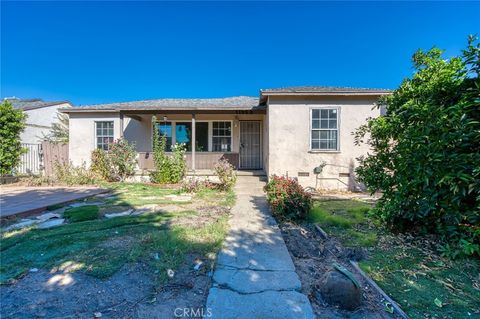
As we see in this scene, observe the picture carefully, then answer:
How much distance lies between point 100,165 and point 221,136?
19.0ft

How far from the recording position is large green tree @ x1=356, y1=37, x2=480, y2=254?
112 inches

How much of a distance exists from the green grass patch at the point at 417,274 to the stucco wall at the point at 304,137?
15.3ft

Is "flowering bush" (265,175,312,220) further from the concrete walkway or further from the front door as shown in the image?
the front door

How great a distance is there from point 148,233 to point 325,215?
3.62 meters

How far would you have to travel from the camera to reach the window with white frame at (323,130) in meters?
8.95

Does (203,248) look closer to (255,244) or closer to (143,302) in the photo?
(255,244)

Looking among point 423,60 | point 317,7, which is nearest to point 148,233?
point 423,60

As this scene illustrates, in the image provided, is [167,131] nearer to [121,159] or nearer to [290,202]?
[121,159]

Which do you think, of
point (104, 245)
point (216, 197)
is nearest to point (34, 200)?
point (104, 245)

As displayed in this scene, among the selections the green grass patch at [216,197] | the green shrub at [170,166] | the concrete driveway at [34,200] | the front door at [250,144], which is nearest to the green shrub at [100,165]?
the green shrub at [170,166]

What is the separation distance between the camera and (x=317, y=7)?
9438mm

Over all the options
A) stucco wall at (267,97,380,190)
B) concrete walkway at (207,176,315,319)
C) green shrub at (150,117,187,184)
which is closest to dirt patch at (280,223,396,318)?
concrete walkway at (207,176,315,319)

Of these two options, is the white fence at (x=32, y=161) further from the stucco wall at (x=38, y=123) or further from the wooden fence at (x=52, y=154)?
the stucco wall at (x=38, y=123)

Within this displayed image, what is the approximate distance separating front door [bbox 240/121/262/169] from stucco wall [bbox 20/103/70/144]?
14110mm
